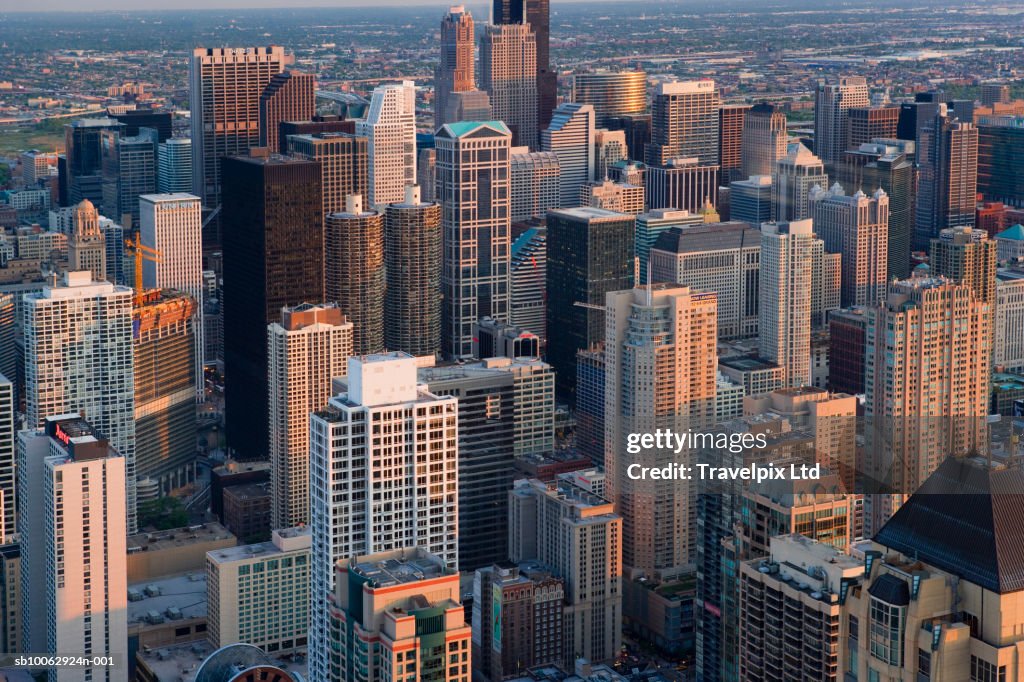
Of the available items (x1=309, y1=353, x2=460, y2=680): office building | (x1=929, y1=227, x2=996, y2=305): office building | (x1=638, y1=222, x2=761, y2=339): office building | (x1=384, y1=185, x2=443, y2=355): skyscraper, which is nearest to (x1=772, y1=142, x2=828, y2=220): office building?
(x1=638, y1=222, x2=761, y2=339): office building

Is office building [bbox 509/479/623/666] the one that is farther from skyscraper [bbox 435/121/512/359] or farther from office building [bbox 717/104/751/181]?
office building [bbox 717/104/751/181]

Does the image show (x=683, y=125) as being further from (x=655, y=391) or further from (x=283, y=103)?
(x=655, y=391)

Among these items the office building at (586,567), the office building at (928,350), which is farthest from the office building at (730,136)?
the office building at (586,567)

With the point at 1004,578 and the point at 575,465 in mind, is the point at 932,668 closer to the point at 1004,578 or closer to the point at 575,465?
the point at 1004,578

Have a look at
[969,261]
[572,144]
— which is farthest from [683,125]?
[969,261]

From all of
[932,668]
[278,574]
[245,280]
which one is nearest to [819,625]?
[932,668]

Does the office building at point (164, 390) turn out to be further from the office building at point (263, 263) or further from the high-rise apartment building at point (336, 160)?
the high-rise apartment building at point (336, 160)
